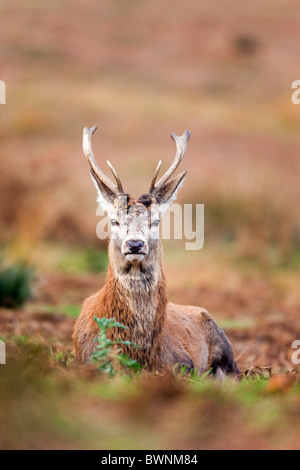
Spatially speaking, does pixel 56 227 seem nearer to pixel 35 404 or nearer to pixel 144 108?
pixel 35 404

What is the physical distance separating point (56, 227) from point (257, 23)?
53503mm

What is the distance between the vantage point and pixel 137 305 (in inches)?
318

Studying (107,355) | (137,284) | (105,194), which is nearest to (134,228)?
(137,284)

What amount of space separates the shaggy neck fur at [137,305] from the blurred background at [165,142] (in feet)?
11.2

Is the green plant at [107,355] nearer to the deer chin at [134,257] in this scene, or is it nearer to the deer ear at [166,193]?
the deer chin at [134,257]

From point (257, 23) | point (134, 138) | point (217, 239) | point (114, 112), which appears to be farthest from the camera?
point (257, 23)

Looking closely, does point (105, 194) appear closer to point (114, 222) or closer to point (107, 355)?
point (114, 222)

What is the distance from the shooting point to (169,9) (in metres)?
76.2

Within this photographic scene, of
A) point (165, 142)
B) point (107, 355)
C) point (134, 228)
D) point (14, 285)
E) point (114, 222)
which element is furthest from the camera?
point (165, 142)

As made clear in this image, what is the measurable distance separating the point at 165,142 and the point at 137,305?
101ft

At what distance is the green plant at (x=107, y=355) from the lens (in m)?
7.03

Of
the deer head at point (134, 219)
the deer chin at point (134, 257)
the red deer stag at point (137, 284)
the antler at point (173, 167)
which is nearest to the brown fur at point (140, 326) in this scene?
the red deer stag at point (137, 284)

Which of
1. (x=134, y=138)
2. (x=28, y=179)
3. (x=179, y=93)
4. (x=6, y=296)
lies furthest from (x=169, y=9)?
(x=6, y=296)

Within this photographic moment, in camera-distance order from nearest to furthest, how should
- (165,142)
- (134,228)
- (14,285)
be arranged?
(134,228), (14,285), (165,142)
